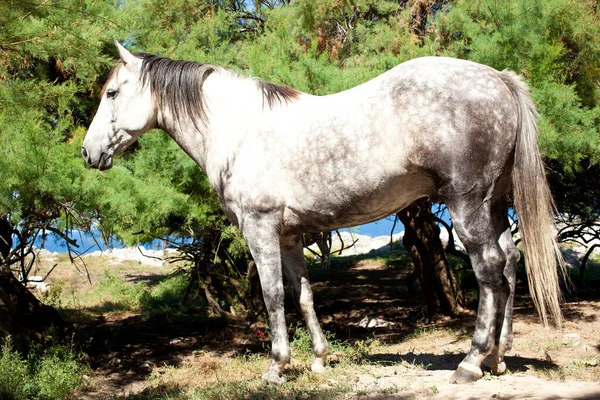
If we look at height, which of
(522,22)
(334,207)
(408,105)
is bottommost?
(334,207)

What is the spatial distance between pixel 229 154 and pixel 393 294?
6.14m

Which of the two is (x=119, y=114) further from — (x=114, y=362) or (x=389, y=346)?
(x=389, y=346)

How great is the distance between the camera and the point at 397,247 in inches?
612

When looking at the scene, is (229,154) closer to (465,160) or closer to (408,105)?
(408,105)

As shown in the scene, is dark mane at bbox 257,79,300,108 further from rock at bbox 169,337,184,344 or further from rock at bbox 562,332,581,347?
rock at bbox 169,337,184,344

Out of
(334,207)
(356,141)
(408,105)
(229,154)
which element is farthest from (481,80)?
(229,154)

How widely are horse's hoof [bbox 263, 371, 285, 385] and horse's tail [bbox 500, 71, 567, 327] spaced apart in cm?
170

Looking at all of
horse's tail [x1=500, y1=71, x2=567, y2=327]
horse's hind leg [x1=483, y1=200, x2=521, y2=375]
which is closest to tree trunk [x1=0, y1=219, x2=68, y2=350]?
horse's hind leg [x1=483, y1=200, x2=521, y2=375]

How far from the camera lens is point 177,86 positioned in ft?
13.7

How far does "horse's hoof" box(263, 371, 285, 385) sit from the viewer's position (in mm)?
3885

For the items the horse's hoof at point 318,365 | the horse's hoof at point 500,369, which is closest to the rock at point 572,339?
the horse's hoof at point 500,369

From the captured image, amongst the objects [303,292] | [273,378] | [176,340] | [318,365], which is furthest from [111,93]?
[176,340]

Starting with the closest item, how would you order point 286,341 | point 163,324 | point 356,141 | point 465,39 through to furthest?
point 356,141 → point 286,341 → point 465,39 → point 163,324

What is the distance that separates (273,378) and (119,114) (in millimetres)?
2148
